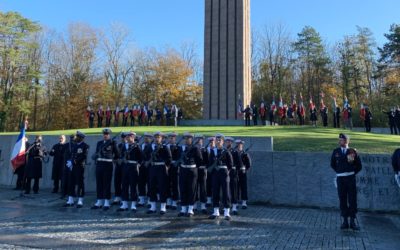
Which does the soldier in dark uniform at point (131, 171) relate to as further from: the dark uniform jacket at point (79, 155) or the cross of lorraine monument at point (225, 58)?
the cross of lorraine monument at point (225, 58)

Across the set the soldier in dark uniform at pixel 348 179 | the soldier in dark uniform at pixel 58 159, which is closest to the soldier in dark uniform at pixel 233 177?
the soldier in dark uniform at pixel 348 179

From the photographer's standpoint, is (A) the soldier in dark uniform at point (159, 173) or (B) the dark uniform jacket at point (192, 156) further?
(A) the soldier in dark uniform at point (159, 173)

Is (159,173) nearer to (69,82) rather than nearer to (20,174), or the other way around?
(20,174)

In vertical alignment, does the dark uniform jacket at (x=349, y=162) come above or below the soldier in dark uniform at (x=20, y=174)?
above

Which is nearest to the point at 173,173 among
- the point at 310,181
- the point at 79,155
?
the point at 79,155

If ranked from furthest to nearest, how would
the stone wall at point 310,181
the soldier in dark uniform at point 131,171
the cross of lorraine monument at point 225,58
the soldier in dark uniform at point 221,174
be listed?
the cross of lorraine monument at point 225,58 → the stone wall at point 310,181 → the soldier in dark uniform at point 131,171 → the soldier in dark uniform at point 221,174

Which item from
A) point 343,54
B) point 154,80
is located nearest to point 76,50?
point 154,80

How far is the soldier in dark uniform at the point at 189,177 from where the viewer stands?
9.29 m

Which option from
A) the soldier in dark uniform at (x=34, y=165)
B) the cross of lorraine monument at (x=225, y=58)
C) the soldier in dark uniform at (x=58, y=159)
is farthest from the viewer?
the cross of lorraine monument at (x=225, y=58)

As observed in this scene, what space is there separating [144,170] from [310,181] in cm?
479

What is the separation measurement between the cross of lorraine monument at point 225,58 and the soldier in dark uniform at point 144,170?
93.5 feet

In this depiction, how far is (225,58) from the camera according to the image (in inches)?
1534

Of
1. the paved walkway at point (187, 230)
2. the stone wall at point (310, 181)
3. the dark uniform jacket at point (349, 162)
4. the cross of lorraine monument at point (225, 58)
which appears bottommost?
the paved walkway at point (187, 230)

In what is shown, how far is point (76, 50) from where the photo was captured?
47.1 metres
